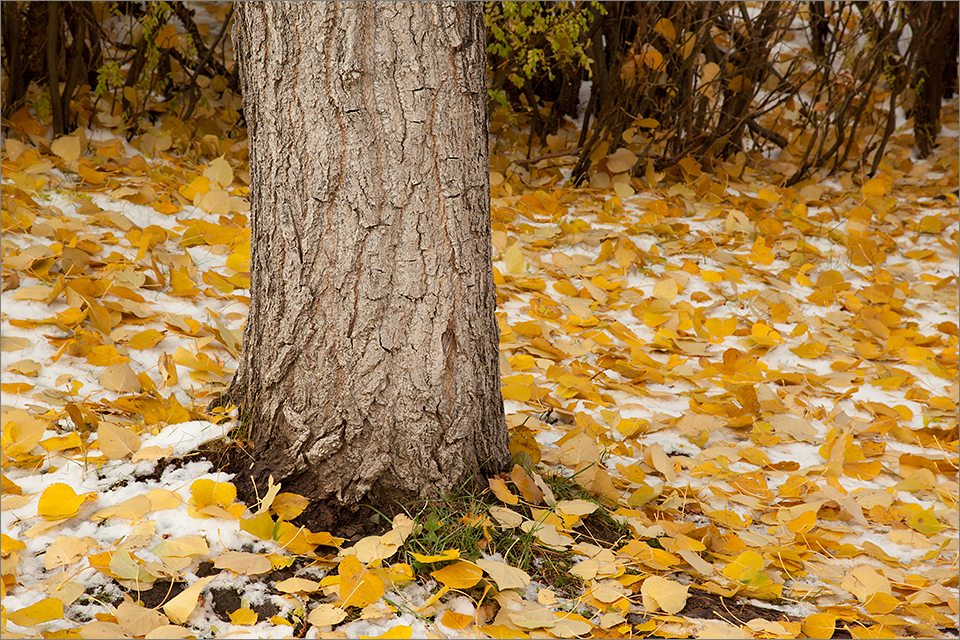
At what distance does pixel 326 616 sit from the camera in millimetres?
1210

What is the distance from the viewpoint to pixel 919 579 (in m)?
1.50

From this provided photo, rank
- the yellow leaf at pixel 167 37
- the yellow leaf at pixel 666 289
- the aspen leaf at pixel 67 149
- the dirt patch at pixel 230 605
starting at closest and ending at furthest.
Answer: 1. the dirt patch at pixel 230 605
2. the yellow leaf at pixel 666 289
3. the aspen leaf at pixel 67 149
4. the yellow leaf at pixel 167 37

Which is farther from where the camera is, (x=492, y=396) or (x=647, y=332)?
(x=647, y=332)

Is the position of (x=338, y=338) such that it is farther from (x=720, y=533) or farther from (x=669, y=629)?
(x=720, y=533)

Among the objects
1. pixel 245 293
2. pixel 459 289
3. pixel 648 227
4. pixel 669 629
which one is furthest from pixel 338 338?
pixel 648 227

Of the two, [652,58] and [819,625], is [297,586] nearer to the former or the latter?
[819,625]

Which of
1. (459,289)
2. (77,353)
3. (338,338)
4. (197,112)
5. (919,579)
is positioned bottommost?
(919,579)

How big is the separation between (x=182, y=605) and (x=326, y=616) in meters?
0.25

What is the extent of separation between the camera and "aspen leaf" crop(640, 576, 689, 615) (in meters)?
1.29

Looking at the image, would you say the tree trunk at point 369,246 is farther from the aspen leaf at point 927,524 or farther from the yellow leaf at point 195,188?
the yellow leaf at point 195,188

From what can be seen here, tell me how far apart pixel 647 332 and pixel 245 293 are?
1.47m

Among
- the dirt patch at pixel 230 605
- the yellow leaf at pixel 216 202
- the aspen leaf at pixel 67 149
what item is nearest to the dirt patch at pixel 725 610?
the dirt patch at pixel 230 605

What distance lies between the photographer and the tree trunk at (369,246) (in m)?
1.31

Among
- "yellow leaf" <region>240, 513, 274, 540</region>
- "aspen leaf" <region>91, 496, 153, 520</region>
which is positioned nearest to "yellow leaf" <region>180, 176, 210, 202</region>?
"aspen leaf" <region>91, 496, 153, 520</region>
